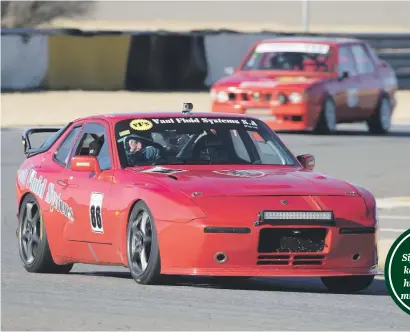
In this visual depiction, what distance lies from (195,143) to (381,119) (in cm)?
1577

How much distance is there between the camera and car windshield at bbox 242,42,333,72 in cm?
2458

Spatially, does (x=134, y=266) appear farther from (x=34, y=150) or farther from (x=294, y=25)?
(x=294, y=25)

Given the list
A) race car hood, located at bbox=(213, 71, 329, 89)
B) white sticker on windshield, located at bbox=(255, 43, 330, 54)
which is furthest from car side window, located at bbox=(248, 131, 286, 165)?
white sticker on windshield, located at bbox=(255, 43, 330, 54)

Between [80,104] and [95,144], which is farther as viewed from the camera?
[80,104]

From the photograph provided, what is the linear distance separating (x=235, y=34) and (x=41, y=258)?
82.3 ft

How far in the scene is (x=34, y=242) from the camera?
10766mm

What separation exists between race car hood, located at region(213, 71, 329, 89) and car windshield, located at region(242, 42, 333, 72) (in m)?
0.18

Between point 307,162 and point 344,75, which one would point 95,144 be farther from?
point 344,75

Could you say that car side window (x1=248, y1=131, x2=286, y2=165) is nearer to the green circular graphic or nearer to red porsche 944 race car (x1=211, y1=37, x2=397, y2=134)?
the green circular graphic

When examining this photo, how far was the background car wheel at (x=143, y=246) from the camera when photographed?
9.07 meters

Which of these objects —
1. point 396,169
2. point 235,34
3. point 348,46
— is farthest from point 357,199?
point 235,34

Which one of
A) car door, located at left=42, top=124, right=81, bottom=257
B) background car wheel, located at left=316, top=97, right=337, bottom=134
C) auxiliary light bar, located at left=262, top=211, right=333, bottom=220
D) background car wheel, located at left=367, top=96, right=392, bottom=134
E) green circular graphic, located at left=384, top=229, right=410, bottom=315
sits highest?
green circular graphic, located at left=384, top=229, right=410, bottom=315

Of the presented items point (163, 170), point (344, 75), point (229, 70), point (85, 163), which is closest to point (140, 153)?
point (85, 163)

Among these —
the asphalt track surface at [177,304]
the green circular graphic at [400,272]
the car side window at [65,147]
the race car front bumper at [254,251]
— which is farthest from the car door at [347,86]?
the green circular graphic at [400,272]
